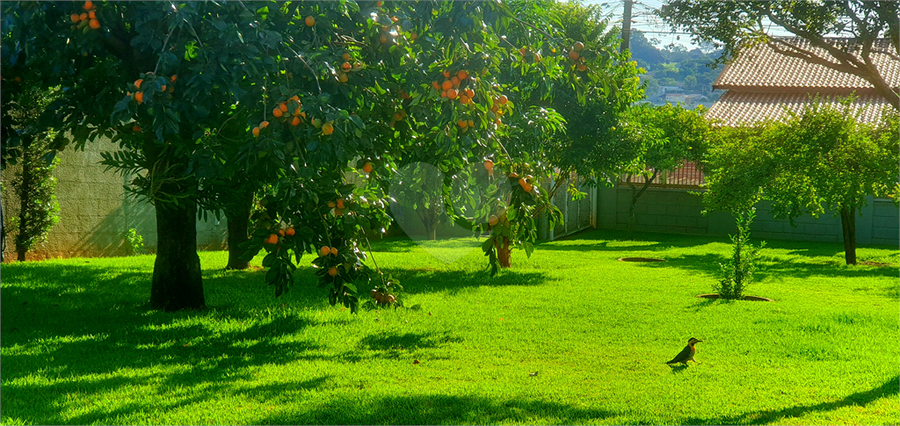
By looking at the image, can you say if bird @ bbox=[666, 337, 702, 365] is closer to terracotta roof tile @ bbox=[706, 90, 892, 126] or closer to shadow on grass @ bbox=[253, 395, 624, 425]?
shadow on grass @ bbox=[253, 395, 624, 425]

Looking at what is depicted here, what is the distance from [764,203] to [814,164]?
7.36 m

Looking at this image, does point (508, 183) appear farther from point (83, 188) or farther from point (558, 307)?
point (83, 188)

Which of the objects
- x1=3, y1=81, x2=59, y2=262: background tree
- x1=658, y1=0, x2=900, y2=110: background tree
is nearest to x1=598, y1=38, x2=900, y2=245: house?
x1=658, y1=0, x2=900, y2=110: background tree

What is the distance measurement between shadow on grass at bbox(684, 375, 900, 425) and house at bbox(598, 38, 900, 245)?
880 cm

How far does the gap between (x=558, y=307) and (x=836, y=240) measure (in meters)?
13.4

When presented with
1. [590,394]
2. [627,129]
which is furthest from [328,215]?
[627,129]

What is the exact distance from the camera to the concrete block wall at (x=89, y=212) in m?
11.4

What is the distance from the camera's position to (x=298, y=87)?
4512 millimetres

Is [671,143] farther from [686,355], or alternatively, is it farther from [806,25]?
[686,355]

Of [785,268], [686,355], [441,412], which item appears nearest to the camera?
[441,412]

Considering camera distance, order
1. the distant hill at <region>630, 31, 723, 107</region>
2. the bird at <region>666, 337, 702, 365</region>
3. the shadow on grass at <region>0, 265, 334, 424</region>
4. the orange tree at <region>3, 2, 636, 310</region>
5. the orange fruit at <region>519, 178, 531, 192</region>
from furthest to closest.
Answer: the distant hill at <region>630, 31, 723, 107</region>
the bird at <region>666, 337, 702, 365</region>
the shadow on grass at <region>0, 265, 334, 424</region>
the orange fruit at <region>519, 178, 531, 192</region>
the orange tree at <region>3, 2, 636, 310</region>

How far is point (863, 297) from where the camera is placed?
1024 centimetres

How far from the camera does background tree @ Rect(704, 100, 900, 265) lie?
12367 mm

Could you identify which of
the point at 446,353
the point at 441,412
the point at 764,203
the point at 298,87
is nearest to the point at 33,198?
the point at 446,353
